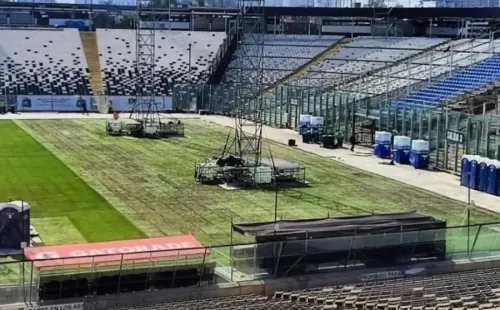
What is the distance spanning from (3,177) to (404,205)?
15.5 metres

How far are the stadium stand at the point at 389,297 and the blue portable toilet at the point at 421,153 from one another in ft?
60.9

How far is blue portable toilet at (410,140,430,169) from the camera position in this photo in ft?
123

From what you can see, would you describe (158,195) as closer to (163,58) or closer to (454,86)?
(454,86)

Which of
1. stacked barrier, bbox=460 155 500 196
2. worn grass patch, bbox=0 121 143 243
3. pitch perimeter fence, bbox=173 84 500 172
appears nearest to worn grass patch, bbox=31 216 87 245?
worn grass patch, bbox=0 121 143 243

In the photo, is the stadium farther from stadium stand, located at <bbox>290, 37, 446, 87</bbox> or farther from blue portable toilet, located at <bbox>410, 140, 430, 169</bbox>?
stadium stand, located at <bbox>290, 37, 446, 87</bbox>

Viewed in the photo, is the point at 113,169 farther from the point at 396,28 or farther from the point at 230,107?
the point at 396,28

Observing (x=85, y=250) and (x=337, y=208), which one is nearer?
(x=85, y=250)

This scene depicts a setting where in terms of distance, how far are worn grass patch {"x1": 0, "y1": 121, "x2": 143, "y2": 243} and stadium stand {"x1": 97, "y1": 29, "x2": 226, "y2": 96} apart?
26.8 meters

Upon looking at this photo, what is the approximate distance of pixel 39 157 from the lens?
123 ft

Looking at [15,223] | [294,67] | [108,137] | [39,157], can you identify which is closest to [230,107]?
[294,67]

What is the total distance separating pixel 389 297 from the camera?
650 inches

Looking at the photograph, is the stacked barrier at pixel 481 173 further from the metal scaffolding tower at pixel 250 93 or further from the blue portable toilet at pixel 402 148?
the metal scaffolding tower at pixel 250 93

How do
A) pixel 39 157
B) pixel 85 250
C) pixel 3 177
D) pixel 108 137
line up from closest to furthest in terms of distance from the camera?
pixel 85 250, pixel 3 177, pixel 39 157, pixel 108 137

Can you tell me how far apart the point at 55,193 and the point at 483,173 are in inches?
641
